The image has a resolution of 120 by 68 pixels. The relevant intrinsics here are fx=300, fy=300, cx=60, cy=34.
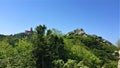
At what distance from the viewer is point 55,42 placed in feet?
175

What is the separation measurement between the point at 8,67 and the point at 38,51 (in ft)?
16.5

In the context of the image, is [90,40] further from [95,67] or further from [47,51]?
[47,51]

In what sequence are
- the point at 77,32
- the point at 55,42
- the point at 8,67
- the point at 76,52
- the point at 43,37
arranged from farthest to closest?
the point at 77,32, the point at 76,52, the point at 55,42, the point at 43,37, the point at 8,67

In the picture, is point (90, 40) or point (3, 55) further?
point (90, 40)

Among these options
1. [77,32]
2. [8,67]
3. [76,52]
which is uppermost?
[77,32]

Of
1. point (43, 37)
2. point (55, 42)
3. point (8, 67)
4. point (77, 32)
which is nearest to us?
point (8, 67)

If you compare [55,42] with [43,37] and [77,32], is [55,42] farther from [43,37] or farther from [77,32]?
[77,32]

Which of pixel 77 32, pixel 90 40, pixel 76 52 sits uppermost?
pixel 77 32

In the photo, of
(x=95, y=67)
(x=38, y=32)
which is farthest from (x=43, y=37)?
(x=95, y=67)

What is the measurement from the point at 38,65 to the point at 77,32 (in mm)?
104012

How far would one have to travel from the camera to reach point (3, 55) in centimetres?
5347

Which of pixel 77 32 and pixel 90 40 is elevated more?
pixel 77 32

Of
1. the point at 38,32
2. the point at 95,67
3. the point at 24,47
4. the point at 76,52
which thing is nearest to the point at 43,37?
the point at 38,32

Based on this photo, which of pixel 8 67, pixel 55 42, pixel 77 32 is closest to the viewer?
pixel 8 67
